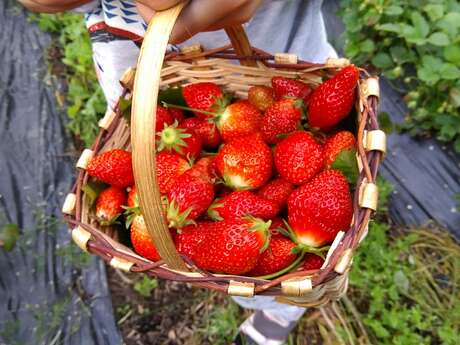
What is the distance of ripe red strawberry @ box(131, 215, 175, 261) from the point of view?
0.73 meters

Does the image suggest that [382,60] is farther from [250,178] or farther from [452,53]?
[250,178]

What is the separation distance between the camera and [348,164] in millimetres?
722

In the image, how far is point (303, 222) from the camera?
2.30 feet

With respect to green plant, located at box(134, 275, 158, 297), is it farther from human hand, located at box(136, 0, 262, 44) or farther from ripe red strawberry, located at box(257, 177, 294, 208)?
human hand, located at box(136, 0, 262, 44)

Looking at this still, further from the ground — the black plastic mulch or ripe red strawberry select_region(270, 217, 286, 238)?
ripe red strawberry select_region(270, 217, 286, 238)

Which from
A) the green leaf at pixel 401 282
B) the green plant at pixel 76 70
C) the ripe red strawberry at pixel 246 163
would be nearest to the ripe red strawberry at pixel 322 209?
the ripe red strawberry at pixel 246 163

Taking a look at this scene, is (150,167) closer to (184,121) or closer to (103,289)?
(184,121)

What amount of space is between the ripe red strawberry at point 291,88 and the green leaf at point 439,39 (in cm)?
67

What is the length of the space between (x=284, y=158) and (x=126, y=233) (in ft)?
1.08

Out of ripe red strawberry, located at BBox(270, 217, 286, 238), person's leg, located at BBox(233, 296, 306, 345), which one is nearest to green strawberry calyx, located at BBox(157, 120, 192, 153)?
ripe red strawberry, located at BBox(270, 217, 286, 238)

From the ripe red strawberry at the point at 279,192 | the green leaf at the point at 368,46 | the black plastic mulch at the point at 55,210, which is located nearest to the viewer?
the ripe red strawberry at the point at 279,192

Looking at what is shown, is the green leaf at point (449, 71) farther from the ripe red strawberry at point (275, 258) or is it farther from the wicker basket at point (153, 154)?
the ripe red strawberry at point (275, 258)

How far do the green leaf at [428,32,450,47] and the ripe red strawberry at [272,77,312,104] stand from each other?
67 centimetres

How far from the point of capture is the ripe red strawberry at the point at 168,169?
2.63 feet
